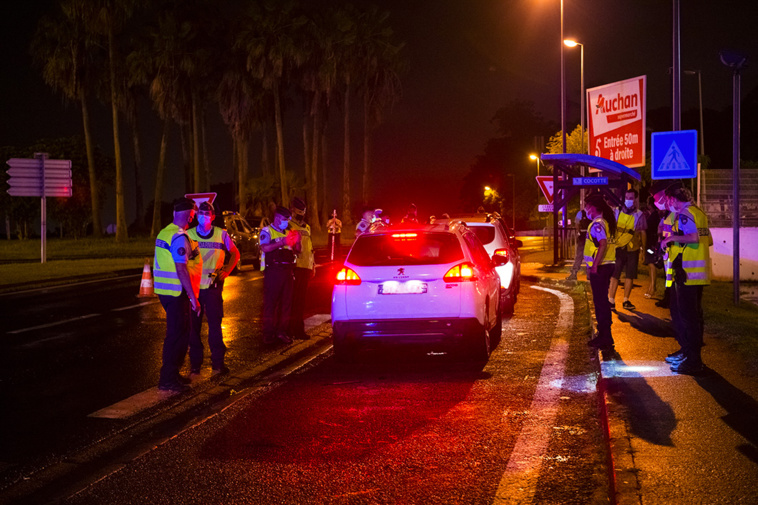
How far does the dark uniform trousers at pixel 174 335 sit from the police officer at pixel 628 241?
738cm

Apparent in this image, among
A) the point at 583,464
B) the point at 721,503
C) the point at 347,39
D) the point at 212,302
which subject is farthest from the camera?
the point at 347,39

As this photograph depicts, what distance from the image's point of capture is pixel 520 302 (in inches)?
629

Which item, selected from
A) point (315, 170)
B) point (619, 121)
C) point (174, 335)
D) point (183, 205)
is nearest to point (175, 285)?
point (174, 335)

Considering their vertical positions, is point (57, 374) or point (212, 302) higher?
point (212, 302)

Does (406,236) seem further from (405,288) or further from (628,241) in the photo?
(628,241)

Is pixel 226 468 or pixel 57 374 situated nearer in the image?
pixel 226 468

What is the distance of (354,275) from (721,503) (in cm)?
511

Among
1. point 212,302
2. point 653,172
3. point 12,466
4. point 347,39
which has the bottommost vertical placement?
point 12,466

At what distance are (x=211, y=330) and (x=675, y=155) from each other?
846cm

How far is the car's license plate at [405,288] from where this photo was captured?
8.88m

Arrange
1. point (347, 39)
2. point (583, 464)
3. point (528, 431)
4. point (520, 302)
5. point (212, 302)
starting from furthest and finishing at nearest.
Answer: point (347, 39)
point (520, 302)
point (212, 302)
point (528, 431)
point (583, 464)

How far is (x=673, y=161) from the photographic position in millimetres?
13719

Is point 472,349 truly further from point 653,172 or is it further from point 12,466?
point 653,172

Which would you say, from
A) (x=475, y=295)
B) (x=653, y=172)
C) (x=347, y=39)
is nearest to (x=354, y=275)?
(x=475, y=295)
